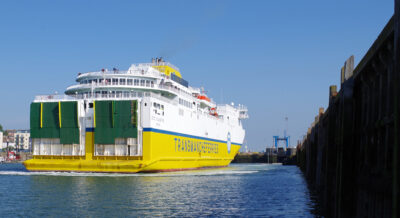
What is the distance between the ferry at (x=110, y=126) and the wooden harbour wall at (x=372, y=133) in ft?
80.5

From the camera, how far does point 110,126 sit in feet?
114

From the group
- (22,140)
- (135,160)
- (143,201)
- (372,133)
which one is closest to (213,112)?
(135,160)

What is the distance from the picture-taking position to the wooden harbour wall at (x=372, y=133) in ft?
21.6

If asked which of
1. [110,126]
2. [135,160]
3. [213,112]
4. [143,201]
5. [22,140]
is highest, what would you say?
[213,112]

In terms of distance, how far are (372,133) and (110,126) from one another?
1096 inches

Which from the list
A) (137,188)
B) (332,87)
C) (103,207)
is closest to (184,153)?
(137,188)

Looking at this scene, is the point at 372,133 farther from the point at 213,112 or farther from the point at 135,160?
the point at 213,112

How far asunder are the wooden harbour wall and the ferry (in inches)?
966

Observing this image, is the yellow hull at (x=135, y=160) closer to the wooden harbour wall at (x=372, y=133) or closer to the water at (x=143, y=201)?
the water at (x=143, y=201)

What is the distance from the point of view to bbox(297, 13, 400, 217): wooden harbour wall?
21.6ft

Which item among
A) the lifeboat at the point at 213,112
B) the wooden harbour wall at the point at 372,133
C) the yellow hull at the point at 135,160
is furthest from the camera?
the lifeboat at the point at 213,112

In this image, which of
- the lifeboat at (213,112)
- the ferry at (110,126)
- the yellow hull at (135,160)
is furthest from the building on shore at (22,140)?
the yellow hull at (135,160)

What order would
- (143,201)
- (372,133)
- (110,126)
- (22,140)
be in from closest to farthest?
(372,133) → (143,201) → (110,126) → (22,140)

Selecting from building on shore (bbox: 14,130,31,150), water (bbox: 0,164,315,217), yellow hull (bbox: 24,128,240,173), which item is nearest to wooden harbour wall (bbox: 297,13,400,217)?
water (bbox: 0,164,315,217)
